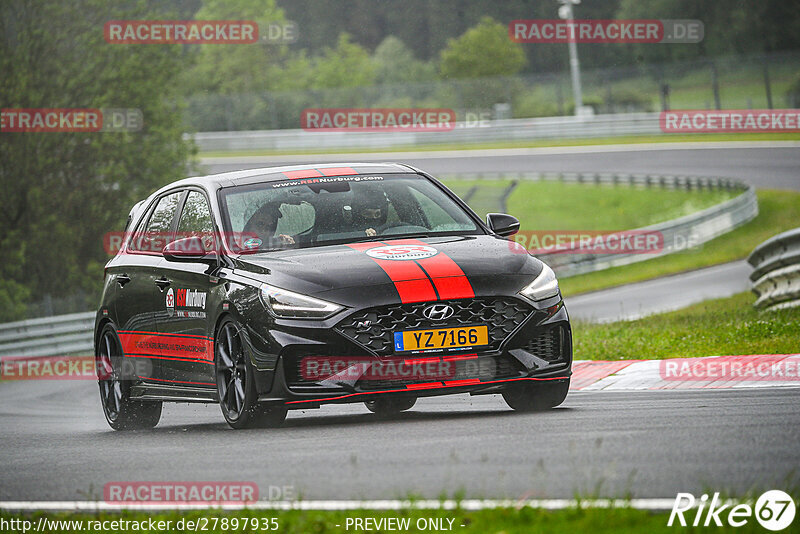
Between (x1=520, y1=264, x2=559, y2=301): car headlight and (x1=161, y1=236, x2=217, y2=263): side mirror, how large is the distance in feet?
7.11

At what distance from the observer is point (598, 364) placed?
12.4m

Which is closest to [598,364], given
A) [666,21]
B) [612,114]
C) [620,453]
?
[620,453]

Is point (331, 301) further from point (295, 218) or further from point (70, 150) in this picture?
point (70, 150)

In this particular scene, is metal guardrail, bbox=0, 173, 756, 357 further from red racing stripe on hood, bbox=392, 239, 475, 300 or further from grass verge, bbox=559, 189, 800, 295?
red racing stripe on hood, bbox=392, 239, 475, 300

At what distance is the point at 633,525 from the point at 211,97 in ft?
180

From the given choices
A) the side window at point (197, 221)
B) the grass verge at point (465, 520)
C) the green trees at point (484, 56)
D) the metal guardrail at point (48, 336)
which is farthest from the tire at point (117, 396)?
the green trees at point (484, 56)

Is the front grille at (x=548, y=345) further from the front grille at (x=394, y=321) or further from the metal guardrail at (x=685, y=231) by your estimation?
the metal guardrail at (x=685, y=231)

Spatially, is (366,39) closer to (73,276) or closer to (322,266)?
(73,276)

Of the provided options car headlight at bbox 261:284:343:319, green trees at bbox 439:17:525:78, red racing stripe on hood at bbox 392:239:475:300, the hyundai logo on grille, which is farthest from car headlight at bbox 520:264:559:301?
green trees at bbox 439:17:525:78

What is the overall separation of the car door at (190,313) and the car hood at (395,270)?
46 centimetres

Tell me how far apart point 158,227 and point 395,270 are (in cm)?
288

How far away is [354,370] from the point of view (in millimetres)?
8133

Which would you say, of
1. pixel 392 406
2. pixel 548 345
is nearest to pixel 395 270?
pixel 548 345

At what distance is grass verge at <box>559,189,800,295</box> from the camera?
1189 inches
